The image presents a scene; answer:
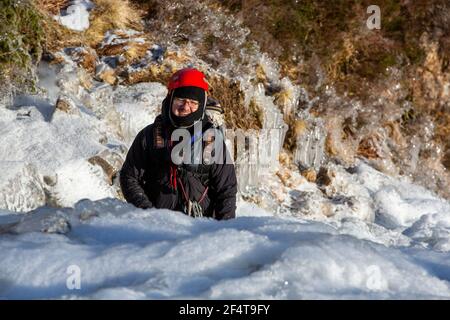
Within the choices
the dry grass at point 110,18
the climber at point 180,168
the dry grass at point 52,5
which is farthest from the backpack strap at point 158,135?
the dry grass at point 52,5

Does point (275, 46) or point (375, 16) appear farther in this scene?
point (375, 16)

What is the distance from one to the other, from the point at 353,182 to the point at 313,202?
46.2 inches

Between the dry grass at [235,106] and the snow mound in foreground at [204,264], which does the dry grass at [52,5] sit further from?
the snow mound in foreground at [204,264]

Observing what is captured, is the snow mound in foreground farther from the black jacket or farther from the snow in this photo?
the snow

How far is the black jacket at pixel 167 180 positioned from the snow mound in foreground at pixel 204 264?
3.30ft

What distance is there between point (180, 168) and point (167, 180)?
5.7 inches

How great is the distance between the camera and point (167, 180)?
4.08 m

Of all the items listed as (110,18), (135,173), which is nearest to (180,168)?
(135,173)

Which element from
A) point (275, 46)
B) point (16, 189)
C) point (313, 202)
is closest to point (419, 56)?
point (275, 46)

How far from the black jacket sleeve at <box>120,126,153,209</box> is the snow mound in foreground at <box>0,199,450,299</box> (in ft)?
3.34

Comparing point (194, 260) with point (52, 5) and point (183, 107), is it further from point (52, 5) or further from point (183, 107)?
point (52, 5)

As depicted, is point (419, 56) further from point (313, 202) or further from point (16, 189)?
point (16, 189)

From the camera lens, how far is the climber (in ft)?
13.1

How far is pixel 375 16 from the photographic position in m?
11.1
